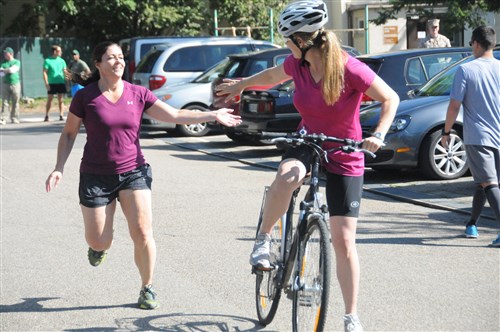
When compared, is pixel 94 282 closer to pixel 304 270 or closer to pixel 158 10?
pixel 304 270

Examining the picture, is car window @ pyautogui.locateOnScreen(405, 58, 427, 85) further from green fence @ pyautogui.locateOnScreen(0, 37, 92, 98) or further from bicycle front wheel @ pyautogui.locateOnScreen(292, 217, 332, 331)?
green fence @ pyautogui.locateOnScreen(0, 37, 92, 98)

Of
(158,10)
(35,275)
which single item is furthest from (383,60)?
(158,10)

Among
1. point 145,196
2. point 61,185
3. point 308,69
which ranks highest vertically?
point 308,69

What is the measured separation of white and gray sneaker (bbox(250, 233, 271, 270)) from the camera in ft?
18.9

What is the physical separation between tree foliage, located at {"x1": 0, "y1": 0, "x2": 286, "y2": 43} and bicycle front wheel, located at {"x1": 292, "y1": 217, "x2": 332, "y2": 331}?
2891 centimetres

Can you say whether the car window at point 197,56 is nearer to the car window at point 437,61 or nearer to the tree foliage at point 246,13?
the car window at point 437,61

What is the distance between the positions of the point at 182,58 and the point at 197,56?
393mm

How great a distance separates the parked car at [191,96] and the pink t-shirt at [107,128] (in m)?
12.4

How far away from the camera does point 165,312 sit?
21.7 ft

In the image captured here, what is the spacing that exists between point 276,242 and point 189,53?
15080mm

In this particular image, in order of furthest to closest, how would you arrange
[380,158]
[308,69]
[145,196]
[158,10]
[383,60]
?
1. [158,10]
2. [383,60]
3. [380,158]
4. [145,196]
5. [308,69]

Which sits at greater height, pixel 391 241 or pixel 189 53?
pixel 189 53

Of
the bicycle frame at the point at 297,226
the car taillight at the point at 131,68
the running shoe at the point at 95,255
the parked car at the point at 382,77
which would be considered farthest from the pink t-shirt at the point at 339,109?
the car taillight at the point at 131,68

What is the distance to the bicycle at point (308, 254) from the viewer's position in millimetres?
5230
